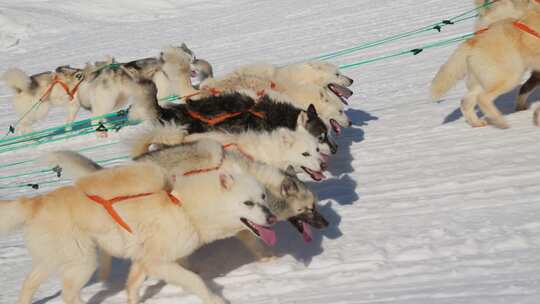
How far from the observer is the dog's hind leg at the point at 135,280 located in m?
3.81

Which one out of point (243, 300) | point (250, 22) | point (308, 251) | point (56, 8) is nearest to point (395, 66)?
point (308, 251)

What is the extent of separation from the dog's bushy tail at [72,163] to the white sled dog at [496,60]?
3282 mm

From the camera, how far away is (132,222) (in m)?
3.79

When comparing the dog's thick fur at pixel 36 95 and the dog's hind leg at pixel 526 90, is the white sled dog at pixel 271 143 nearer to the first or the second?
the dog's hind leg at pixel 526 90

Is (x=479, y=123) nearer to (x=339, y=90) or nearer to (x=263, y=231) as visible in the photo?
Answer: (x=339, y=90)

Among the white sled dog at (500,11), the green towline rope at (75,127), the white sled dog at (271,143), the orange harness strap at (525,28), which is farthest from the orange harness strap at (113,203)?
the green towline rope at (75,127)

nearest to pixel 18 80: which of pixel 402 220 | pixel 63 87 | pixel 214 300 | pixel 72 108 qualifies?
pixel 63 87

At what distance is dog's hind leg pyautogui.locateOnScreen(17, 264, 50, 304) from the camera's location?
3785mm

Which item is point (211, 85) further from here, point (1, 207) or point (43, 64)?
point (43, 64)

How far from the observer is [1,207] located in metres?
3.74

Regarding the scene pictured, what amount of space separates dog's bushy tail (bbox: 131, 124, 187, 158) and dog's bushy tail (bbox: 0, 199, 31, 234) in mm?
1075

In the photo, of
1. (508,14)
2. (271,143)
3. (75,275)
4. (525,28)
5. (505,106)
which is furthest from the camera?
(508,14)

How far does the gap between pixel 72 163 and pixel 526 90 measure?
13.9 ft

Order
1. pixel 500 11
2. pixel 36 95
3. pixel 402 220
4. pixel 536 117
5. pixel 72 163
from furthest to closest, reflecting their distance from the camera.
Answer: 1. pixel 36 95
2. pixel 500 11
3. pixel 536 117
4. pixel 402 220
5. pixel 72 163
